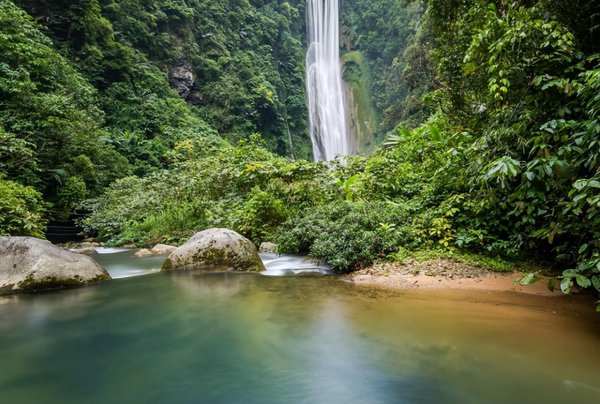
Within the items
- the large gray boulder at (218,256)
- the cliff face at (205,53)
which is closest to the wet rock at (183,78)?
the cliff face at (205,53)

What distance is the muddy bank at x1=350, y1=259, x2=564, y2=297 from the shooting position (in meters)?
5.20

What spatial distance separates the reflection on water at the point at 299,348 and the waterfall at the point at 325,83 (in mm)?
28208

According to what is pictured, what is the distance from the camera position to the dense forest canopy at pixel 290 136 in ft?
13.3

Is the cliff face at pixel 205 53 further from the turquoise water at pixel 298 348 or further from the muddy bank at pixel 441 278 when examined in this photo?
the muddy bank at pixel 441 278

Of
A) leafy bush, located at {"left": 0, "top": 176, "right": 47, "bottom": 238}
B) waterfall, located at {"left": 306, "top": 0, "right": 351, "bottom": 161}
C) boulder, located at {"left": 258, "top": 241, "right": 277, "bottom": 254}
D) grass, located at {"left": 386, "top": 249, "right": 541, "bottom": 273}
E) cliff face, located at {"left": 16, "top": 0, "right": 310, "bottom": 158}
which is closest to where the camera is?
grass, located at {"left": 386, "top": 249, "right": 541, "bottom": 273}

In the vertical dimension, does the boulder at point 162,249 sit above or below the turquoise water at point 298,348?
above

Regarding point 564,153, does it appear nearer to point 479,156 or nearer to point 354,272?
point 479,156

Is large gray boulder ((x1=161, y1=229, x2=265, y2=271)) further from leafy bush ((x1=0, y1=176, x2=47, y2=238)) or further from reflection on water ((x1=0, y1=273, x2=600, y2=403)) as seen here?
leafy bush ((x1=0, y1=176, x2=47, y2=238))

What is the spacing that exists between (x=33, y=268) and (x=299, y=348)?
4655 millimetres

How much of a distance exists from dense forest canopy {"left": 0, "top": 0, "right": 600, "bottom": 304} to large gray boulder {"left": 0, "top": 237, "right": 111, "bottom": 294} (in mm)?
2050

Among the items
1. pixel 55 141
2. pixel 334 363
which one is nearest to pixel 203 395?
pixel 334 363

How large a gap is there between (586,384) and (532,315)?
155 centimetres

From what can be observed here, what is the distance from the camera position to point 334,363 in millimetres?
3260

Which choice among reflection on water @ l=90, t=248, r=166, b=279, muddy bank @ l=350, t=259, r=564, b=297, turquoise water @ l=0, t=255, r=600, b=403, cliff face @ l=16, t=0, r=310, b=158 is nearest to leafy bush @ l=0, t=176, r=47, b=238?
reflection on water @ l=90, t=248, r=166, b=279
